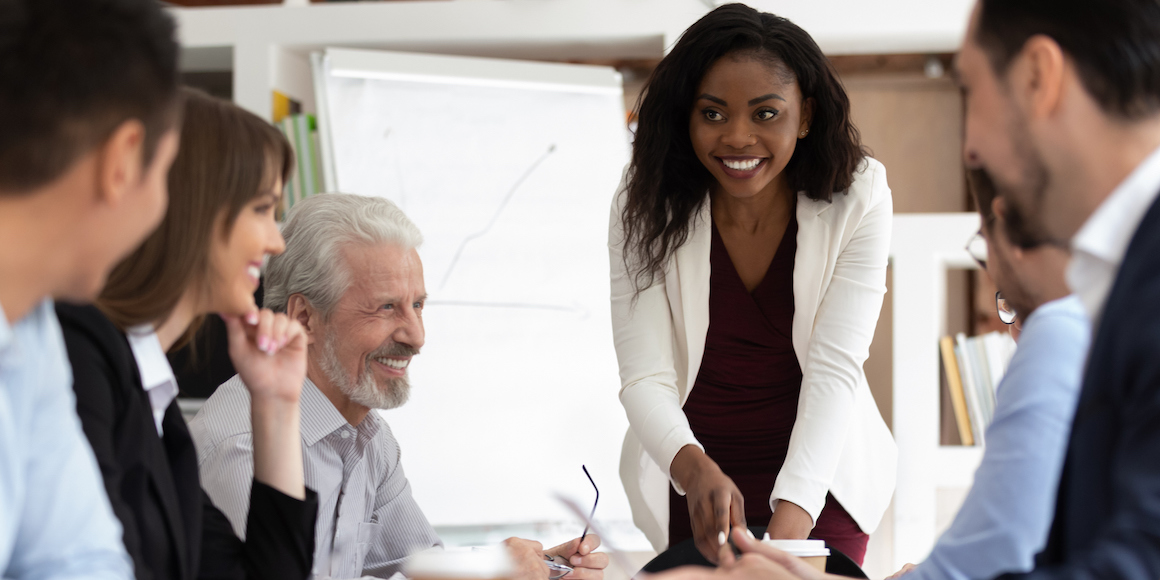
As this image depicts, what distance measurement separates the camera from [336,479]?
1.53m

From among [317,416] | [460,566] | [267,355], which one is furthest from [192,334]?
[460,566]

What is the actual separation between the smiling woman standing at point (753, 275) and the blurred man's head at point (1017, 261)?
0.52 metres

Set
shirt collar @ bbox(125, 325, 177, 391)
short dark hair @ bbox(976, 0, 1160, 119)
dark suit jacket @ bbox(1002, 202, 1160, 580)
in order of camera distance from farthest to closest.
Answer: shirt collar @ bbox(125, 325, 177, 391)
short dark hair @ bbox(976, 0, 1160, 119)
dark suit jacket @ bbox(1002, 202, 1160, 580)

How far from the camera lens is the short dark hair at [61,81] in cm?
73

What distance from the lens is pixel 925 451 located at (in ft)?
8.94

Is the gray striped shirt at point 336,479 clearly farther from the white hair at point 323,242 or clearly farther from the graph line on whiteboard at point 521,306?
the graph line on whiteboard at point 521,306

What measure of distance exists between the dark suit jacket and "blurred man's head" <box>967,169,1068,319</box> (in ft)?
0.64

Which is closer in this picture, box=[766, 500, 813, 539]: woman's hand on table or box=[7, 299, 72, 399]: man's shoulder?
box=[7, 299, 72, 399]: man's shoulder

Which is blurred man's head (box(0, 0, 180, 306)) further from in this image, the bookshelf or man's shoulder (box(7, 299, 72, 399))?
the bookshelf

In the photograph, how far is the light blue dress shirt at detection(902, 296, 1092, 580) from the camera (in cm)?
93

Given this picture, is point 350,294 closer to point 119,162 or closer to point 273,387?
point 273,387

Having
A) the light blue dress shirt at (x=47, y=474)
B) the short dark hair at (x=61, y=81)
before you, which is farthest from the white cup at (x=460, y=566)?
the short dark hair at (x=61, y=81)

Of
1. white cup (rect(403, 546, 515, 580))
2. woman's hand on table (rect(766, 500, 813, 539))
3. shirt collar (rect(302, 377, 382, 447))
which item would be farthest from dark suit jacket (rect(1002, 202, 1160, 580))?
shirt collar (rect(302, 377, 382, 447))

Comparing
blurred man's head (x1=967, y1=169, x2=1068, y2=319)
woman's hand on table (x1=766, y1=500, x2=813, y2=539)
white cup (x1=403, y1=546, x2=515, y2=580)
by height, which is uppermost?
blurred man's head (x1=967, y1=169, x2=1068, y2=319)
